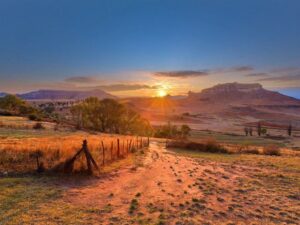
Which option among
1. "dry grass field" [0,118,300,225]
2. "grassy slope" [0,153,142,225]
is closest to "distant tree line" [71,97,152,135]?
"dry grass field" [0,118,300,225]

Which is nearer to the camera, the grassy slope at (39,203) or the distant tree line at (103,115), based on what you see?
the grassy slope at (39,203)

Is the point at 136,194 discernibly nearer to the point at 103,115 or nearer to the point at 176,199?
the point at 176,199

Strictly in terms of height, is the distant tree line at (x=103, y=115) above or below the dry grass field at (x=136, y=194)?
above

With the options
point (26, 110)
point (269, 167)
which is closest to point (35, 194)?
point (269, 167)

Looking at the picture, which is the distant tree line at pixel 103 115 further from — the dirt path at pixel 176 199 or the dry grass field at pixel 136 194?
the dirt path at pixel 176 199

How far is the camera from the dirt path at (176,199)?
847 cm

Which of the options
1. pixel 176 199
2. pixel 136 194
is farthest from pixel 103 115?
pixel 176 199

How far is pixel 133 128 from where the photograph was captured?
6856 cm

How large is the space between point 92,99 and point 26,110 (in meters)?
17.0

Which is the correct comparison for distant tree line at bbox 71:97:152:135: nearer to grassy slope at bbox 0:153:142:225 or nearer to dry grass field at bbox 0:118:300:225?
dry grass field at bbox 0:118:300:225

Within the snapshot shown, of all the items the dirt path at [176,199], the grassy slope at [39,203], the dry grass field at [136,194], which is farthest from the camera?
the dirt path at [176,199]

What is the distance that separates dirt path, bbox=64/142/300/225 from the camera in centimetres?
847

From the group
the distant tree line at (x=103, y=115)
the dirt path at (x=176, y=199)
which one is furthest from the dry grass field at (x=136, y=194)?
the distant tree line at (x=103, y=115)

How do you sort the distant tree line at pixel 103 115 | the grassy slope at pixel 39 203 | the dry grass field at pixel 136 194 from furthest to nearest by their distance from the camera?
the distant tree line at pixel 103 115 < the dry grass field at pixel 136 194 < the grassy slope at pixel 39 203
